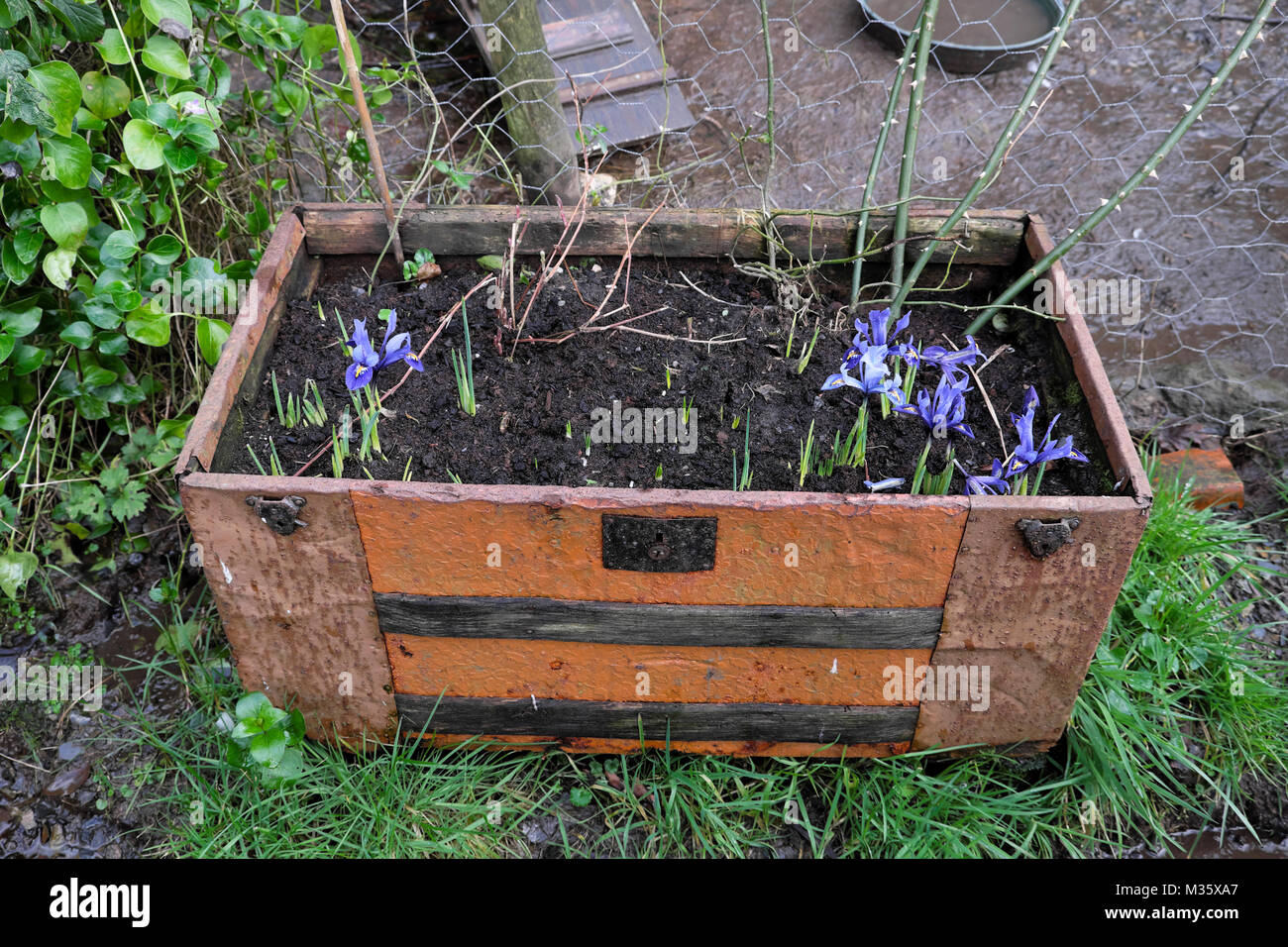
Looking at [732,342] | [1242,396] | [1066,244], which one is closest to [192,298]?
[732,342]

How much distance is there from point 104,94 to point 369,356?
72 cm

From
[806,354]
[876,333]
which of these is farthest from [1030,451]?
[806,354]

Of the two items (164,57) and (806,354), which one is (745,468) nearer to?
(806,354)

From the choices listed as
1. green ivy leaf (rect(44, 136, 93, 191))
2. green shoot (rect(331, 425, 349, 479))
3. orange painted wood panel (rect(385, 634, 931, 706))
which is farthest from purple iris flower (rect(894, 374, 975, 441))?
green ivy leaf (rect(44, 136, 93, 191))

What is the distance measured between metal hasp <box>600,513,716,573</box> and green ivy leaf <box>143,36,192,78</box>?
119 centimetres

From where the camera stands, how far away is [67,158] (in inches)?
70.6

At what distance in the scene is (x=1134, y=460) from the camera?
1.61 meters

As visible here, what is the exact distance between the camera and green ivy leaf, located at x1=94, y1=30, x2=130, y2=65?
1.80m

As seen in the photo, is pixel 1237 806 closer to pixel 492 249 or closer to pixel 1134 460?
pixel 1134 460

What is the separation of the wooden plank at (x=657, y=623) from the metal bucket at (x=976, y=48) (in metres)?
2.33

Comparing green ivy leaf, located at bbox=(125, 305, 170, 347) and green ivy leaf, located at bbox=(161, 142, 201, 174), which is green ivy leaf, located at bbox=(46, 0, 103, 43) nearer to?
green ivy leaf, located at bbox=(161, 142, 201, 174)

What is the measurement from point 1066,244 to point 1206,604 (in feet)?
3.20

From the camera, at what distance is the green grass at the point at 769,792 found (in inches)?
73.8

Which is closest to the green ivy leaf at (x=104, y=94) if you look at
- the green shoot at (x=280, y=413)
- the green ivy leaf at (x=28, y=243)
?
the green ivy leaf at (x=28, y=243)
